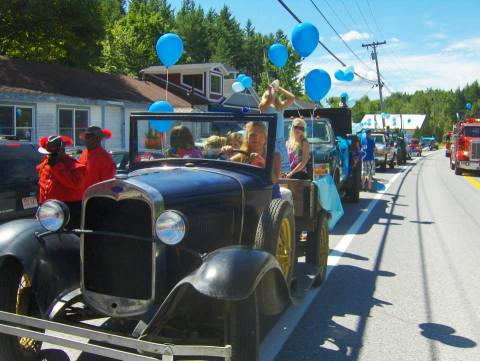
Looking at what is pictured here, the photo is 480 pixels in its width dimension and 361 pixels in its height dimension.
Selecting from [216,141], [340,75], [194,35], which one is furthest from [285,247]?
[194,35]

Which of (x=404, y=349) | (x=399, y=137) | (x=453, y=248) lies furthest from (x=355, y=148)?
(x=399, y=137)

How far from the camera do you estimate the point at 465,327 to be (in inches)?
188

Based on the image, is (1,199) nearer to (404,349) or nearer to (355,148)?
(404,349)

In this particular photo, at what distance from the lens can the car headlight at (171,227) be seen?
3.11 metres

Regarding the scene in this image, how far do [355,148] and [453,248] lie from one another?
17.6ft

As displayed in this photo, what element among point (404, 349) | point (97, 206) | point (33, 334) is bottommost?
point (404, 349)

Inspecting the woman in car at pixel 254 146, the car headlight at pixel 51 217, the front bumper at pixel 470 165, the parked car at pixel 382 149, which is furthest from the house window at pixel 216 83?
the car headlight at pixel 51 217

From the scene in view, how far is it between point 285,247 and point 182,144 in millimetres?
1273

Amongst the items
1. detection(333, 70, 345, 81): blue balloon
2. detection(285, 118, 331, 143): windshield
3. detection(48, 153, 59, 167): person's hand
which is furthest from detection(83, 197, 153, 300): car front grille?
detection(333, 70, 345, 81): blue balloon

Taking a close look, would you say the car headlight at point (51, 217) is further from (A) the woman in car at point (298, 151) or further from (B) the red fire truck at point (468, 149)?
(B) the red fire truck at point (468, 149)

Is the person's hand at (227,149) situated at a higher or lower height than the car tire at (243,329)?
higher

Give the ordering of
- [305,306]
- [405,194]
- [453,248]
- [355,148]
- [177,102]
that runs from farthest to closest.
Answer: [177,102]
[405,194]
[355,148]
[453,248]
[305,306]

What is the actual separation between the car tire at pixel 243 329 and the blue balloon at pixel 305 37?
6616mm

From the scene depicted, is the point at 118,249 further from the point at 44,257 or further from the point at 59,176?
the point at 59,176
